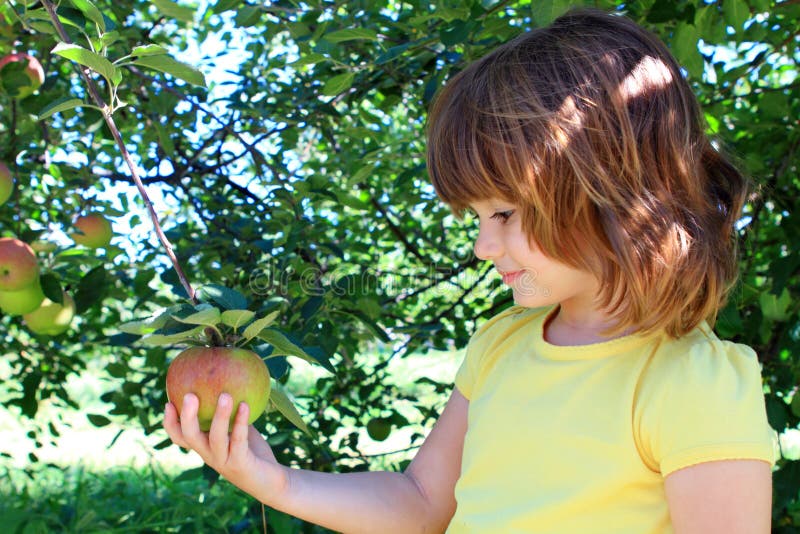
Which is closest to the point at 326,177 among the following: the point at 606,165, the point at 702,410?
the point at 606,165

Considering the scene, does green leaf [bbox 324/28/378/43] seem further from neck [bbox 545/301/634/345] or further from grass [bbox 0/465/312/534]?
grass [bbox 0/465/312/534]

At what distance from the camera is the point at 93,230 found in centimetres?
188

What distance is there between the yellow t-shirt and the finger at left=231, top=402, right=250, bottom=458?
254 mm

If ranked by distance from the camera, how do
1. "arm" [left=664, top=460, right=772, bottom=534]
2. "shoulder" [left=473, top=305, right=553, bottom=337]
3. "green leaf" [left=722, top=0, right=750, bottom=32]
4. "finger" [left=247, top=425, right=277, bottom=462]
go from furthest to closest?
1. "green leaf" [left=722, top=0, right=750, bottom=32]
2. "shoulder" [left=473, top=305, right=553, bottom=337]
3. "finger" [left=247, top=425, right=277, bottom=462]
4. "arm" [left=664, top=460, right=772, bottom=534]

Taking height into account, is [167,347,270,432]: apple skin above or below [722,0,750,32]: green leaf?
below

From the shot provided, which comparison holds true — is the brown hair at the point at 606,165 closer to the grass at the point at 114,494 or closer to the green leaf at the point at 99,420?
the grass at the point at 114,494

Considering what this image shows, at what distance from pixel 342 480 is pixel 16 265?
939 mm

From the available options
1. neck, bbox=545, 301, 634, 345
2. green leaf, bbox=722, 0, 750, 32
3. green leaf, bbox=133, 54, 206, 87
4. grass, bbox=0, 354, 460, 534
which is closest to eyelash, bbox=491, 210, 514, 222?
neck, bbox=545, 301, 634, 345

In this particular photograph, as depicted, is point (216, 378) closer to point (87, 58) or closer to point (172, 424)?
point (172, 424)

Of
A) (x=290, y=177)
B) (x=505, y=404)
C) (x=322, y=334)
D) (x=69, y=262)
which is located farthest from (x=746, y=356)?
(x=69, y=262)

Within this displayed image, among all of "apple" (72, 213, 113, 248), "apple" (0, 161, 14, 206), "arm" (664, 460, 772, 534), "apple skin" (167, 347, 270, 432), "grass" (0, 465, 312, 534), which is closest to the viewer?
"arm" (664, 460, 772, 534)

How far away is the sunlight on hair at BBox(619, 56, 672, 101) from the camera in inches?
36.0

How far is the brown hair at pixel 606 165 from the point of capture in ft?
2.95

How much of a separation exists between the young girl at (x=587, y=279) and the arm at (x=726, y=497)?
0.6 inches
